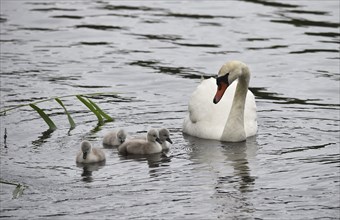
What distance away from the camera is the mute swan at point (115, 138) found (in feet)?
45.0

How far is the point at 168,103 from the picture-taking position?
16.5m

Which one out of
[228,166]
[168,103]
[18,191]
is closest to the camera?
[18,191]

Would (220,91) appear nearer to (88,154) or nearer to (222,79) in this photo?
(222,79)

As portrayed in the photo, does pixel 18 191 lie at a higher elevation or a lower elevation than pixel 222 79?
lower

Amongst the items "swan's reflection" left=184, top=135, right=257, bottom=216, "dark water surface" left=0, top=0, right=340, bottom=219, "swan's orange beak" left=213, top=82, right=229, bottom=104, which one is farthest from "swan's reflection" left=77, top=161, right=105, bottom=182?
"swan's orange beak" left=213, top=82, right=229, bottom=104

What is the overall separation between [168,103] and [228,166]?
363 centimetres

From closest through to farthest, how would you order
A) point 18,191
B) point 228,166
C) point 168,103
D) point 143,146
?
point 18,191 → point 228,166 → point 143,146 → point 168,103

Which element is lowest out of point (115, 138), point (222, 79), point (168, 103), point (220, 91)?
point (168, 103)

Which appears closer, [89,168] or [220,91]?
[89,168]

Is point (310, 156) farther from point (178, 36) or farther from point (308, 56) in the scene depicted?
point (178, 36)

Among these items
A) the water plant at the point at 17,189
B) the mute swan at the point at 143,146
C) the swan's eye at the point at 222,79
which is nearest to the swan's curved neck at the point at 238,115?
the swan's eye at the point at 222,79

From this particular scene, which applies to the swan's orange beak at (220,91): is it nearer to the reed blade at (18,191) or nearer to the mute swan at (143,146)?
the mute swan at (143,146)

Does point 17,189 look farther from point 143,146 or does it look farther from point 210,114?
point 210,114

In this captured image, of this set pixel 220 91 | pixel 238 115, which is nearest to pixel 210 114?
pixel 238 115
